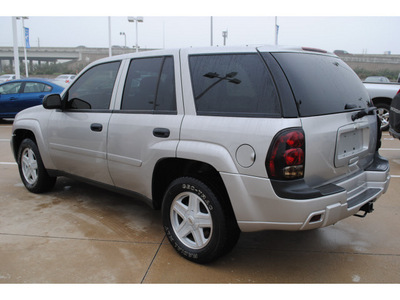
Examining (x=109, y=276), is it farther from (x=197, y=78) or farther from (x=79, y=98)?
(x=79, y=98)

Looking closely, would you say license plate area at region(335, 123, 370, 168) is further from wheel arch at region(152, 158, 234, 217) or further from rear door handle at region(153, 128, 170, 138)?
rear door handle at region(153, 128, 170, 138)

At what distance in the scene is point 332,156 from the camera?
263 cm

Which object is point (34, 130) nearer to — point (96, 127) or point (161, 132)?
point (96, 127)

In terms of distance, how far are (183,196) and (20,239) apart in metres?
1.71

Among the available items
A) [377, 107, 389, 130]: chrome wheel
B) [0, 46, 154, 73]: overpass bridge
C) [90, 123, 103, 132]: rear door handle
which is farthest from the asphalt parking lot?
[0, 46, 154, 73]: overpass bridge

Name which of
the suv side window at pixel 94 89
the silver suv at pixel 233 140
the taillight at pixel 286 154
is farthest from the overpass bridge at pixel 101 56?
the taillight at pixel 286 154

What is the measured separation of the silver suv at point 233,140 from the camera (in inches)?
97.4

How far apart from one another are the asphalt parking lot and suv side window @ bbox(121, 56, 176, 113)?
50.6 inches

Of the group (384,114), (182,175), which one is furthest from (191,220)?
(384,114)

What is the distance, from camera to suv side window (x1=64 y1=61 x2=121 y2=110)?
3771mm

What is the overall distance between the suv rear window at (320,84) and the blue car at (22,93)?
34.3 ft

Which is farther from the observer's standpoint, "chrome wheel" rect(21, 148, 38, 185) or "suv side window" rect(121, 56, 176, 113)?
"chrome wheel" rect(21, 148, 38, 185)

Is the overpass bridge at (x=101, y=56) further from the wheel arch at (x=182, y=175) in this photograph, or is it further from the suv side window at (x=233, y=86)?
the suv side window at (x=233, y=86)

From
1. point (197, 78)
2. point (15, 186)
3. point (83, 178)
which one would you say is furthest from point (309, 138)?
point (15, 186)
